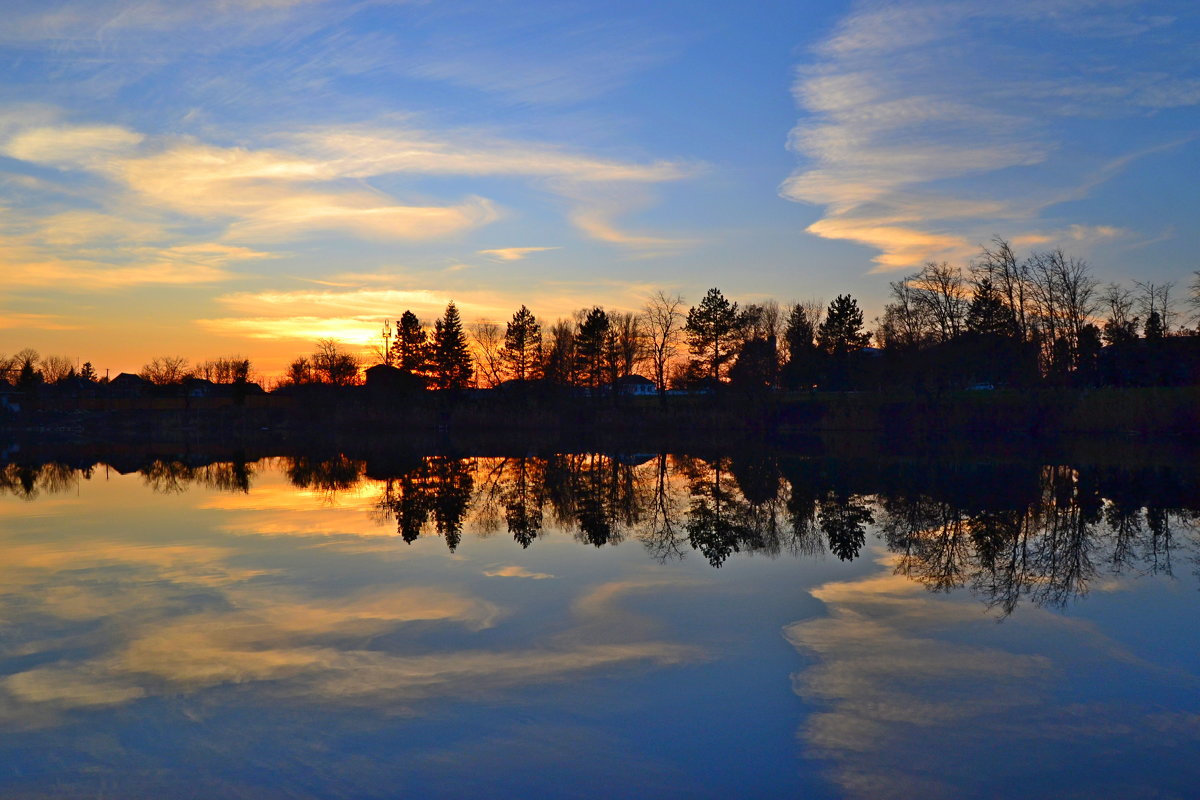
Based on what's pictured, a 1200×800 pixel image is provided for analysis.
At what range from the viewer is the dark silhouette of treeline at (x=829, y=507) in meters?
11.5

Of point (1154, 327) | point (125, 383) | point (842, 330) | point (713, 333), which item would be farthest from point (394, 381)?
point (125, 383)

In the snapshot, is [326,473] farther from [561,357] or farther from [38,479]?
[561,357]

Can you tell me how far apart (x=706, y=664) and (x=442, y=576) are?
474 cm

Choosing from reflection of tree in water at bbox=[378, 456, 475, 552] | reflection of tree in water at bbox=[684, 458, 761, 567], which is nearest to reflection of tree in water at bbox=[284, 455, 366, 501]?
reflection of tree in water at bbox=[378, 456, 475, 552]

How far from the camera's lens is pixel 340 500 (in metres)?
20.0

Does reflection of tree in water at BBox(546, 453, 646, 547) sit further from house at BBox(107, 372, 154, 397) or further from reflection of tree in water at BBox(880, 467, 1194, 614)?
house at BBox(107, 372, 154, 397)

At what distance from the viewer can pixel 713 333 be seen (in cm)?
6894

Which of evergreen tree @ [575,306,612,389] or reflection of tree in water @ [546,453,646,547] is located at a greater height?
evergreen tree @ [575,306,612,389]

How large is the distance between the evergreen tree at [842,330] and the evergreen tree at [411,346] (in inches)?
1443

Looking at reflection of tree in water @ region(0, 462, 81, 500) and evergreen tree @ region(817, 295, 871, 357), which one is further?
evergreen tree @ region(817, 295, 871, 357)

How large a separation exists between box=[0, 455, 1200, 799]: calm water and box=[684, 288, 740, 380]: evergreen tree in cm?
5340

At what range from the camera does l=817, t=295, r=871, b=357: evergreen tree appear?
7744 cm

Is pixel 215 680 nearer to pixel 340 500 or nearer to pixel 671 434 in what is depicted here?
pixel 340 500

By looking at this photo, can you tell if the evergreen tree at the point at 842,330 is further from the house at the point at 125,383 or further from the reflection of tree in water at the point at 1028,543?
the house at the point at 125,383
